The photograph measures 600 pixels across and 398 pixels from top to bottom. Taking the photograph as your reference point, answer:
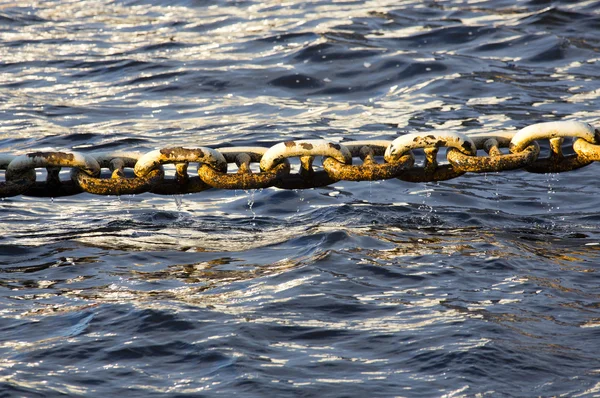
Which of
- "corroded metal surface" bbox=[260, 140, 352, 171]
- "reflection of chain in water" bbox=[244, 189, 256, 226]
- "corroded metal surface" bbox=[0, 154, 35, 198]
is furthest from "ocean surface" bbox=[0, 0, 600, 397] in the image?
"corroded metal surface" bbox=[260, 140, 352, 171]

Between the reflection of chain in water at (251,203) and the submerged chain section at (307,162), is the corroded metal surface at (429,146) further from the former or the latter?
the reflection of chain in water at (251,203)

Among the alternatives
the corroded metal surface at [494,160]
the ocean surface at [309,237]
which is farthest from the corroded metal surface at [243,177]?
the corroded metal surface at [494,160]

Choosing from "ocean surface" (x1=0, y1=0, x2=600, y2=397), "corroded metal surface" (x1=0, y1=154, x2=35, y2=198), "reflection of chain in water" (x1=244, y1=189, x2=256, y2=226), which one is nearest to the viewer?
"ocean surface" (x1=0, y1=0, x2=600, y2=397)

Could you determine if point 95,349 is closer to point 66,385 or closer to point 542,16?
point 66,385

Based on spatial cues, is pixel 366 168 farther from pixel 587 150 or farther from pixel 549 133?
pixel 587 150

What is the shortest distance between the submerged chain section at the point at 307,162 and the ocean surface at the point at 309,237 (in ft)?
1.26

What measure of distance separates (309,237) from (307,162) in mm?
703

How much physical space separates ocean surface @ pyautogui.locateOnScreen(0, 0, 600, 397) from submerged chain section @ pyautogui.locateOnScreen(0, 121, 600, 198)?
15.2 inches

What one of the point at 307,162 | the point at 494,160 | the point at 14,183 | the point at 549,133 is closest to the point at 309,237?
the point at 307,162

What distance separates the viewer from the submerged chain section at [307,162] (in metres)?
4.36

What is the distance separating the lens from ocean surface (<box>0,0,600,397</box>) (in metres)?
3.38

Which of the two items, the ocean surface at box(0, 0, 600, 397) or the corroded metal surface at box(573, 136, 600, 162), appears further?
the corroded metal surface at box(573, 136, 600, 162)

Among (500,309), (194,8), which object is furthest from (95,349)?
(194,8)

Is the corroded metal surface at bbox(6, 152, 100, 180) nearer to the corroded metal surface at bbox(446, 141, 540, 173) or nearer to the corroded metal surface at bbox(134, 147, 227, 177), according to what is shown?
the corroded metal surface at bbox(134, 147, 227, 177)
